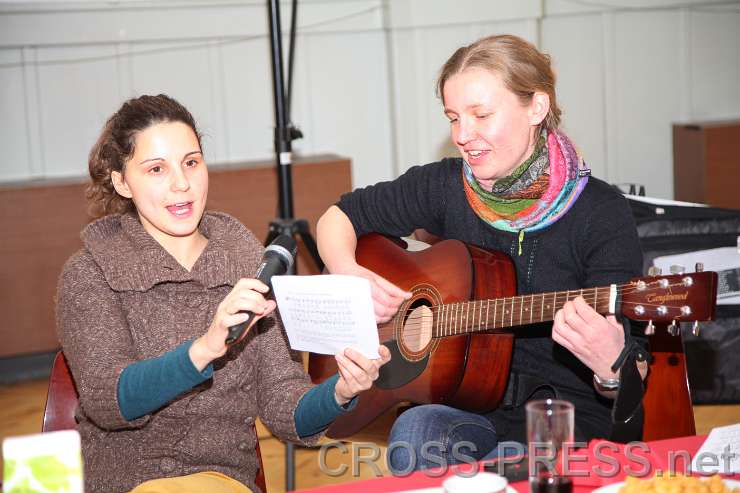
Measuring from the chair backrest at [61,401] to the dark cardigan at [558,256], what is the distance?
1.85 ft

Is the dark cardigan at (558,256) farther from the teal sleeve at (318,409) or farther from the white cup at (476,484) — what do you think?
the white cup at (476,484)

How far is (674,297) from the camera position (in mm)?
1428

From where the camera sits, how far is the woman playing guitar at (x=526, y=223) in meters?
1.75

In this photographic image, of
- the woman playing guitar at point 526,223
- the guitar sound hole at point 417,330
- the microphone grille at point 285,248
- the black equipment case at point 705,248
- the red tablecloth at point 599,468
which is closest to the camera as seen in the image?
the red tablecloth at point 599,468

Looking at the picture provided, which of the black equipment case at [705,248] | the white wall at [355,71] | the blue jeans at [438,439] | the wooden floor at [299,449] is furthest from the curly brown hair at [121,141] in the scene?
the white wall at [355,71]

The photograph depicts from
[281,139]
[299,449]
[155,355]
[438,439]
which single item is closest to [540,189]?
[438,439]

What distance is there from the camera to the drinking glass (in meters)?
1.07

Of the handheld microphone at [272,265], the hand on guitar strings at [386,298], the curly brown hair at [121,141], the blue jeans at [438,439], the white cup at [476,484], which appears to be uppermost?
the curly brown hair at [121,141]

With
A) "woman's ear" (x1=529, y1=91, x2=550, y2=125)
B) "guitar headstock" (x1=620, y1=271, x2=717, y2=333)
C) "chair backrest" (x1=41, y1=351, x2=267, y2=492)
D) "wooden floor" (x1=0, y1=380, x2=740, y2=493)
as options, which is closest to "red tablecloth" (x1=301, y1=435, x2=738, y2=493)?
"guitar headstock" (x1=620, y1=271, x2=717, y2=333)

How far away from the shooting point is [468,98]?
1809mm

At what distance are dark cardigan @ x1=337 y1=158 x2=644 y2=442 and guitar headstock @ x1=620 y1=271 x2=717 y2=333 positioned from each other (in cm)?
18

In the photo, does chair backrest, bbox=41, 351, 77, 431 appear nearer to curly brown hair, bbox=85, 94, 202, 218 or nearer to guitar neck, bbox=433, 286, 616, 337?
curly brown hair, bbox=85, 94, 202, 218

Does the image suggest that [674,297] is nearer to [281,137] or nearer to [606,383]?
[606,383]

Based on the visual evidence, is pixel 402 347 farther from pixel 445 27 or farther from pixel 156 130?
pixel 445 27
